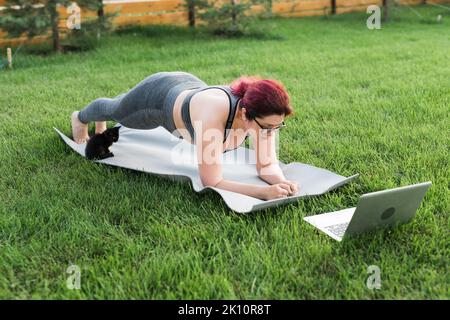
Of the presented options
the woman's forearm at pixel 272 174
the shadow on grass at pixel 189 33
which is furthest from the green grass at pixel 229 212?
the shadow on grass at pixel 189 33

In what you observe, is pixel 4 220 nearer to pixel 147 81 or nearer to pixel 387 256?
pixel 147 81

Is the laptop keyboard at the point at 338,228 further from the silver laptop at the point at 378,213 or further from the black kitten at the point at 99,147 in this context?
the black kitten at the point at 99,147

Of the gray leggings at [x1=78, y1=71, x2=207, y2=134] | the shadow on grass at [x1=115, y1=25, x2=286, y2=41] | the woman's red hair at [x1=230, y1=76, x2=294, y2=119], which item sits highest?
the woman's red hair at [x1=230, y1=76, x2=294, y2=119]

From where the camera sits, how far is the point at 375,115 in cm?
404

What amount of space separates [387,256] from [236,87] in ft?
3.72

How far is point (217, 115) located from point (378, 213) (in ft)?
3.01

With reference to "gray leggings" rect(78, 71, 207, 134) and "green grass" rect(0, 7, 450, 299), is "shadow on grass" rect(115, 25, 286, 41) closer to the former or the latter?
"green grass" rect(0, 7, 450, 299)

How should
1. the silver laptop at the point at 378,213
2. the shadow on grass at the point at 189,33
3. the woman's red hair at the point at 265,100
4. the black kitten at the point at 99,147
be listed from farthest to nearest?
1. the shadow on grass at the point at 189,33
2. the black kitten at the point at 99,147
3. the woman's red hair at the point at 265,100
4. the silver laptop at the point at 378,213

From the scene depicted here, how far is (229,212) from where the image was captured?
2529 mm

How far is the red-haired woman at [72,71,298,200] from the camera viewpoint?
2.54 metres

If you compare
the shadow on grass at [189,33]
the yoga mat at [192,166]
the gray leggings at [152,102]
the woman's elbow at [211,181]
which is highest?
the gray leggings at [152,102]

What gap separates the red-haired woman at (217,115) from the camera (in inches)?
100

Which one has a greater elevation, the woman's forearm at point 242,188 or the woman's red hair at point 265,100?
the woman's red hair at point 265,100

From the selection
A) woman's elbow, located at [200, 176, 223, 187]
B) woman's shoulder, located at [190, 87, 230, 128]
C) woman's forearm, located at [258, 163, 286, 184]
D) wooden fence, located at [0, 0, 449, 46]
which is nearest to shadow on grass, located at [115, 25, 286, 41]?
wooden fence, located at [0, 0, 449, 46]
